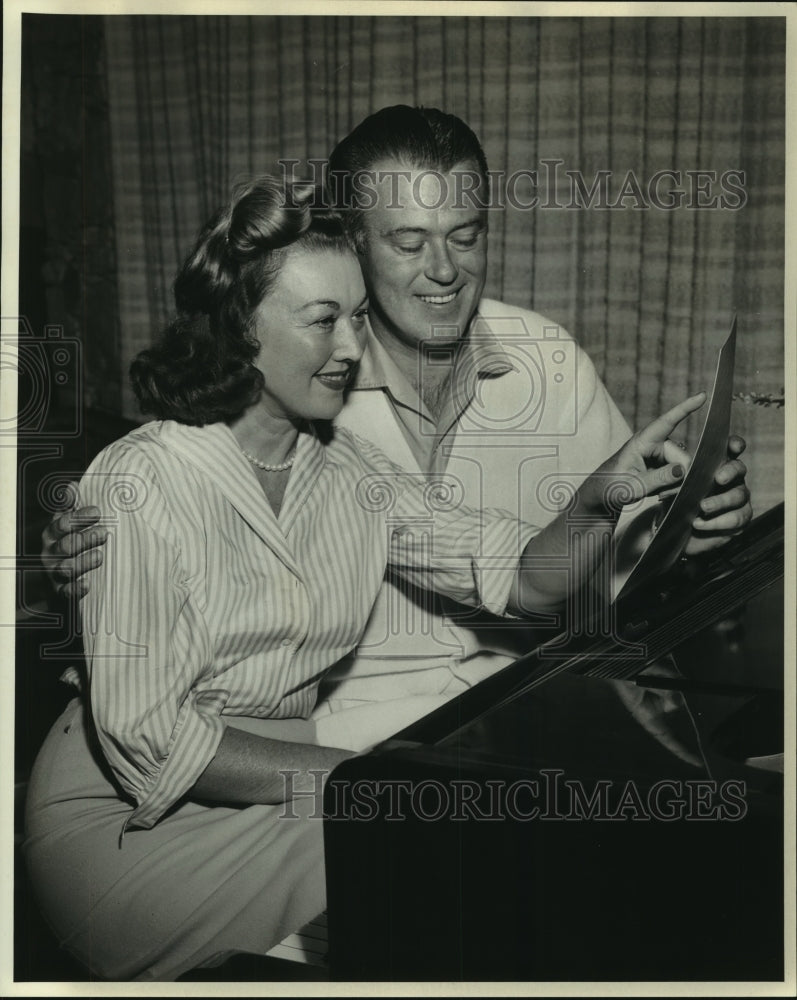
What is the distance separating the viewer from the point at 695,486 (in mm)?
2273

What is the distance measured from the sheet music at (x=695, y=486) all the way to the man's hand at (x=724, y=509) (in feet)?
0.06

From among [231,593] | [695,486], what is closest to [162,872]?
[231,593]

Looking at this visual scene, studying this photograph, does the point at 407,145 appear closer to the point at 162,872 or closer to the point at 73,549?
the point at 73,549

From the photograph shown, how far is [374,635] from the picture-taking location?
2.33 m

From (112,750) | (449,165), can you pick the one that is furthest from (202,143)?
(112,750)

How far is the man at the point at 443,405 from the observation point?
2283 mm

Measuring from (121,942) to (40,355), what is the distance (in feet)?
4.26

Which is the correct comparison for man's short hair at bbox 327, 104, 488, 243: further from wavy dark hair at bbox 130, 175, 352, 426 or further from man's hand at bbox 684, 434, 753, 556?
man's hand at bbox 684, 434, 753, 556

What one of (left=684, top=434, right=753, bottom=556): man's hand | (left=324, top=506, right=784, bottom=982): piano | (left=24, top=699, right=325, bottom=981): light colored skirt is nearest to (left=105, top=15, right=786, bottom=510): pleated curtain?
(left=684, top=434, right=753, bottom=556): man's hand

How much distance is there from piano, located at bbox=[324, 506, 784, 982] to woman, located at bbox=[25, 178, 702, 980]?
0.16 meters

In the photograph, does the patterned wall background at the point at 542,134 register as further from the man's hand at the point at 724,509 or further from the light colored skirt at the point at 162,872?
the light colored skirt at the point at 162,872

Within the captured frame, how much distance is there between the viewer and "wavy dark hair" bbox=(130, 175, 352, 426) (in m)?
2.20

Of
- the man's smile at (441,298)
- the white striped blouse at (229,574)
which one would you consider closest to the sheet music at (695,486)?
the white striped blouse at (229,574)

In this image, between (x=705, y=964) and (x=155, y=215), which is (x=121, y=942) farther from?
(x=155, y=215)
